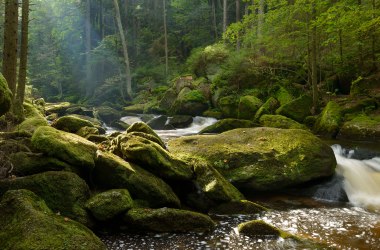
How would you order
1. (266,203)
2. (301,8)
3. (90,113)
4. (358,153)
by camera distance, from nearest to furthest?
(266,203)
(358,153)
(301,8)
(90,113)

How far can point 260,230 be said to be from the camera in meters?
6.00

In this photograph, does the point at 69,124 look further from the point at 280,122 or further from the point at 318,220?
the point at 280,122

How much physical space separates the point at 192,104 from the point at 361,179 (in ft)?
44.0

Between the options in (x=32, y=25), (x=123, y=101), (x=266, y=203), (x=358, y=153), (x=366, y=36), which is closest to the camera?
(x=266, y=203)

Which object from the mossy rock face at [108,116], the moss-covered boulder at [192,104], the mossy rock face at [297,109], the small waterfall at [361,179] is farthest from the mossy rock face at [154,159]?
the mossy rock face at [108,116]

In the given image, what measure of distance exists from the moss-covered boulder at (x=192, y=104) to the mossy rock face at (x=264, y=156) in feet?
37.8

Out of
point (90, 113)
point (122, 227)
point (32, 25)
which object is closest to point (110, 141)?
point (122, 227)

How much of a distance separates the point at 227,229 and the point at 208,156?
2.96 meters

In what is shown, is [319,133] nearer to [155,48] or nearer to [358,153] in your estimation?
[358,153]

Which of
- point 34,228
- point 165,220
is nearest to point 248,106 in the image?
point 165,220

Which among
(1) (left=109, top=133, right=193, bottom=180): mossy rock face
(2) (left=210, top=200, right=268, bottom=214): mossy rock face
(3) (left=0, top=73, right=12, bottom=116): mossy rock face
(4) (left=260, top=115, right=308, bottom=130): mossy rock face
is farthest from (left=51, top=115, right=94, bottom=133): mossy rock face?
(4) (left=260, top=115, right=308, bottom=130): mossy rock face

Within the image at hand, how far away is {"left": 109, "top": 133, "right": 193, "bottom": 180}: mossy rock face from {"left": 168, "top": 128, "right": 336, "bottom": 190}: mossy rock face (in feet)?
4.64

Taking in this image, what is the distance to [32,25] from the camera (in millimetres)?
44031

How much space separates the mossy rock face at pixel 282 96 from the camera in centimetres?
1788
